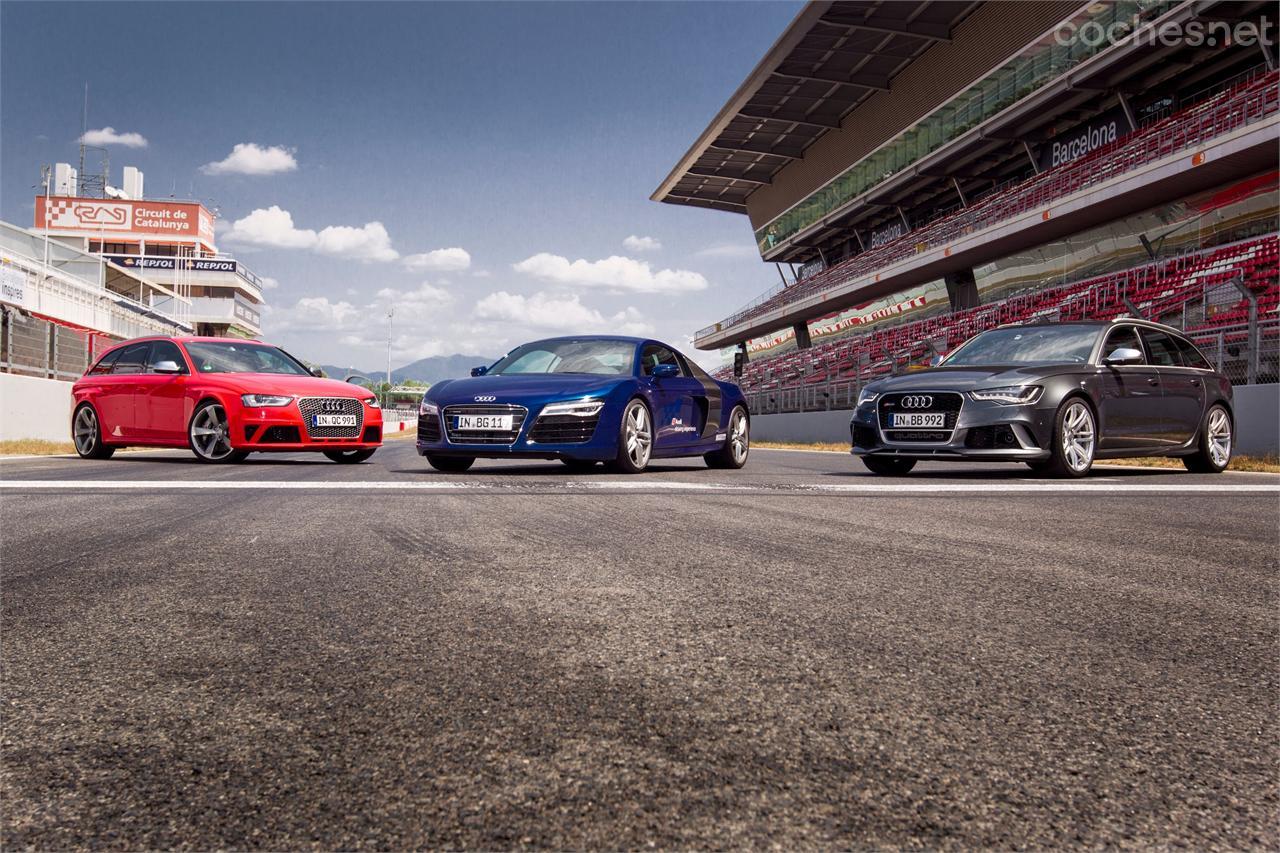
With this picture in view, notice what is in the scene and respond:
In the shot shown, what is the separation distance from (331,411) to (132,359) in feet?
8.88

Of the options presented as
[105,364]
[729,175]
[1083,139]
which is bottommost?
[105,364]

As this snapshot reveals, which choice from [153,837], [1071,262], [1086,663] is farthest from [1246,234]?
[153,837]

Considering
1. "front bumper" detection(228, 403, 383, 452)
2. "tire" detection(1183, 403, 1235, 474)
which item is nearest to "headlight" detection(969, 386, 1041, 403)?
"tire" detection(1183, 403, 1235, 474)

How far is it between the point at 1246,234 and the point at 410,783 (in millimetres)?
27367

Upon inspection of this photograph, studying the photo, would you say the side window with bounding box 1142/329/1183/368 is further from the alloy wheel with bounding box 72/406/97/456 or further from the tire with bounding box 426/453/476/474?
the alloy wheel with bounding box 72/406/97/456

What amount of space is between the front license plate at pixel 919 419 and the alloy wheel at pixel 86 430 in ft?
29.9

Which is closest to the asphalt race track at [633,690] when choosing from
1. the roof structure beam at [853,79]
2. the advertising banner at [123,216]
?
the roof structure beam at [853,79]

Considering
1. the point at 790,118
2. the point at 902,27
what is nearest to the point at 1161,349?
the point at 902,27

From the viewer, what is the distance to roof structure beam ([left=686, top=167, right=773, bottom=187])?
56844 mm

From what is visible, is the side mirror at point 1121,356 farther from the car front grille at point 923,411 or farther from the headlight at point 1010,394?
the car front grille at point 923,411

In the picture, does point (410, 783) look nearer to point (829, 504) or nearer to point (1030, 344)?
point (829, 504)

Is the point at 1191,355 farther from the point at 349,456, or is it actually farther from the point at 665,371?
the point at 349,456

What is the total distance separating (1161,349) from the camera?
10.1m

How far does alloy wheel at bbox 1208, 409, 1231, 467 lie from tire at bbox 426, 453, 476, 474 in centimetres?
791
